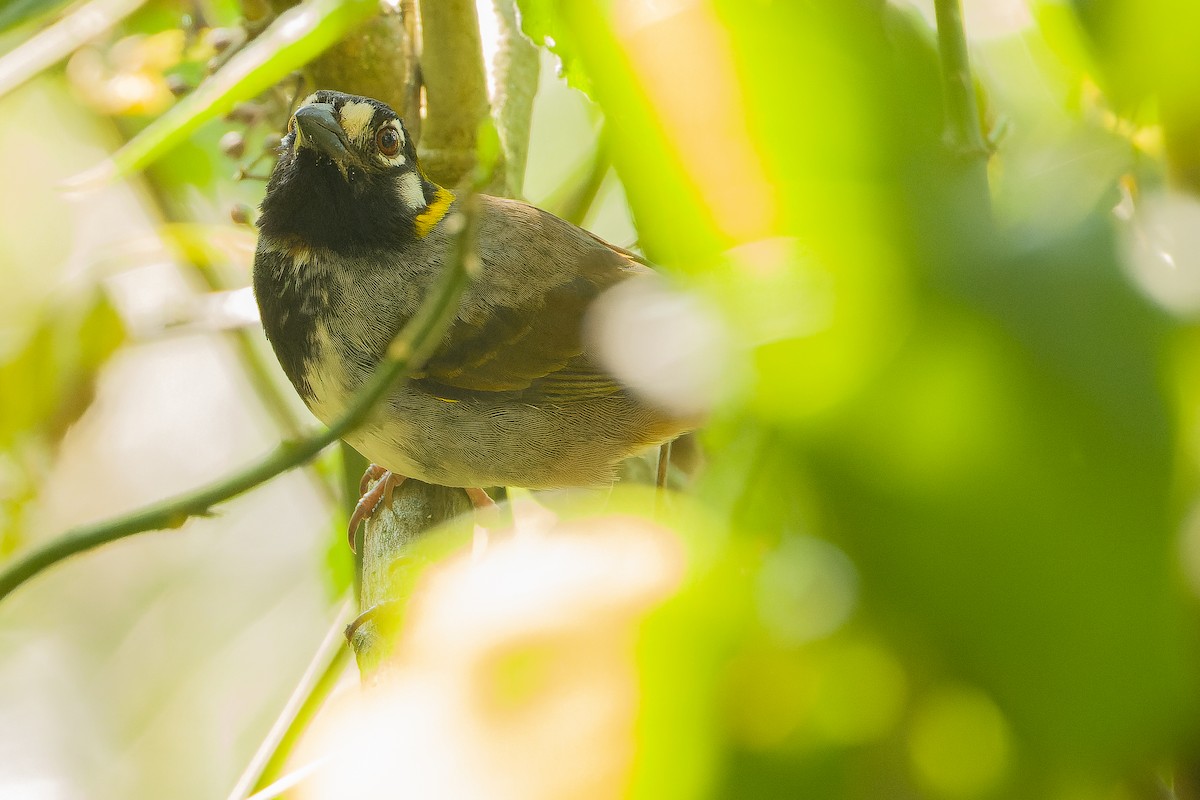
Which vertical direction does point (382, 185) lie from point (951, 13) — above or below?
below

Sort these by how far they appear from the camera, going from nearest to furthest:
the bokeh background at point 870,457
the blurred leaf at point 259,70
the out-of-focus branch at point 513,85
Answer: the bokeh background at point 870,457 → the blurred leaf at point 259,70 → the out-of-focus branch at point 513,85

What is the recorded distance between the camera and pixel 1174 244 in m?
0.39

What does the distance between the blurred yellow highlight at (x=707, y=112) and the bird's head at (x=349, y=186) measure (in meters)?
2.14

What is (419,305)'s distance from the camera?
2.43 m

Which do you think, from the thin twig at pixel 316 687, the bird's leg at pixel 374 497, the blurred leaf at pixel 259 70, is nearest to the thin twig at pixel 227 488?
the blurred leaf at pixel 259 70

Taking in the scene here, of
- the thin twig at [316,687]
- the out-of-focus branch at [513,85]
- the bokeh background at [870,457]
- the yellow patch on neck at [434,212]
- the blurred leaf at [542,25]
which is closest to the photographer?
the bokeh background at [870,457]

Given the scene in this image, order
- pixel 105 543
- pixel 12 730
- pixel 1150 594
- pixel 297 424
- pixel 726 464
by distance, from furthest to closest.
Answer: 1. pixel 12 730
2. pixel 297 424
3. pixel 105 543
4. pixel 726 464
5. pixel 1150 594

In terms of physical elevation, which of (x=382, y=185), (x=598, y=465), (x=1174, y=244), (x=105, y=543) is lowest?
(x=598, y=465)

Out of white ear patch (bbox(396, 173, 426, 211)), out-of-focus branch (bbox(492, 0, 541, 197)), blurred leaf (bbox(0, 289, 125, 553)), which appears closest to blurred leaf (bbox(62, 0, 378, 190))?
white ear patch (bbox(396, 173, 426, 211))

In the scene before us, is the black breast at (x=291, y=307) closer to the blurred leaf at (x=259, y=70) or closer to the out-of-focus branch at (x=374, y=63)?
the out-of-focus branch at (x=374, y=63)

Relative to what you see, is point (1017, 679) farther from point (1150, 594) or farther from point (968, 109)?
point (968, 109)

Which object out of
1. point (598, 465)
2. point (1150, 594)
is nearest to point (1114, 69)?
point (1150, 594)

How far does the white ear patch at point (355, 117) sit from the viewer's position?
8.07 feet

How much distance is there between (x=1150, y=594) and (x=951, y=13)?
28cm
